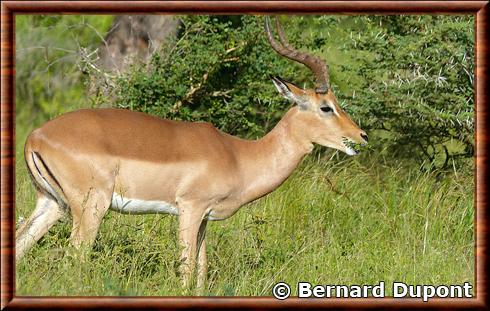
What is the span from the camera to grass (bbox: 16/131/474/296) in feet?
20.0

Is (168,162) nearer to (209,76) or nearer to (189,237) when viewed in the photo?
(189,237)

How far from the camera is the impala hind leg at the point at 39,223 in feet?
21.2

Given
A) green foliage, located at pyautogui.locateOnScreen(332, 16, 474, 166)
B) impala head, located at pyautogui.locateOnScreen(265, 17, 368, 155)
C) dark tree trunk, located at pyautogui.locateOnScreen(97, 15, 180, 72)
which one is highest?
dark tree trunk, located at pyautogui.locateOnScreen(97, 15, 180, 72)

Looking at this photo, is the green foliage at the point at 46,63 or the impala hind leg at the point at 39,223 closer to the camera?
the impala hind leg at the point at 39,223

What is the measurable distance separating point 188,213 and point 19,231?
1126mm

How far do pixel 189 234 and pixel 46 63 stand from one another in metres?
6.71

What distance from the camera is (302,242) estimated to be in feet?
24.0

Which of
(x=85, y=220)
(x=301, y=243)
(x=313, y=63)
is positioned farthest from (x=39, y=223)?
(x=313, y=63)

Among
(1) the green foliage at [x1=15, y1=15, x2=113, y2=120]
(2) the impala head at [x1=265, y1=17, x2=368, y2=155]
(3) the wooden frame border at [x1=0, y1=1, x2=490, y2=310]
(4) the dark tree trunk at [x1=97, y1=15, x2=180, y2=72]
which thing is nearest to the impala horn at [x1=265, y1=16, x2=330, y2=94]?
(2) the impala head at [x1=265, y1=17, x2=368, y2=155]

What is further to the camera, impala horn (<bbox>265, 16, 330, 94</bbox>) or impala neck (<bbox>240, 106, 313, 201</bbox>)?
impala horn (<bbox>265, 16, 330, 94</bbox>)

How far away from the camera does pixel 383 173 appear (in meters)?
9.27

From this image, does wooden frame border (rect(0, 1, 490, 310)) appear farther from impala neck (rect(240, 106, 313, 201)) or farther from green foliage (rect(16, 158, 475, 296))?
impala neck (rect(240, 106, 313, 201))

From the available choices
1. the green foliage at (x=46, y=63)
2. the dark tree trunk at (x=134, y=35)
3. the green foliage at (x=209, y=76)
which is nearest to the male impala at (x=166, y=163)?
the green foliage at (x=209, y=76)

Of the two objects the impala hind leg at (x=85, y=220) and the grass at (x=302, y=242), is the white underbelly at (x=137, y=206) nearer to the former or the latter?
the grass at (x=302, y=242)
